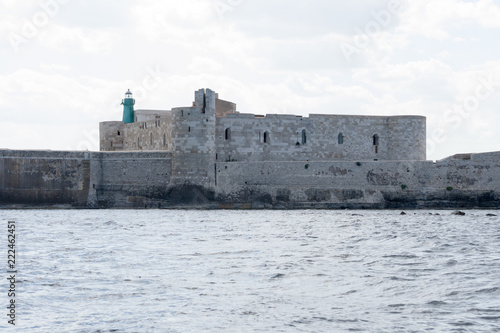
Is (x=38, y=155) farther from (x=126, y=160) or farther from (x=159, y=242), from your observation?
(x=159, y=242)

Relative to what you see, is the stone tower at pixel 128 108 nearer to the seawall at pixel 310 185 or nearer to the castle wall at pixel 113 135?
the castle wall at pixel 113 135

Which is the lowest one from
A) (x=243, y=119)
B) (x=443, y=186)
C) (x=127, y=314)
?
(x=127, y=314)

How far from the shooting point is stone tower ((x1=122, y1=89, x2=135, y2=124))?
51.2 m

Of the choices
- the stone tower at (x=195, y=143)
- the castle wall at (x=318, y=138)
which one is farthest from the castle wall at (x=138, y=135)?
the castle wall at (x=318, y=138)

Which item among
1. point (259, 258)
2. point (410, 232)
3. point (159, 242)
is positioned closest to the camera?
point (259, 258)

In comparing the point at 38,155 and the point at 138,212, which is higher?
the point at 38,155

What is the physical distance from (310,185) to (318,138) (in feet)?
14.5

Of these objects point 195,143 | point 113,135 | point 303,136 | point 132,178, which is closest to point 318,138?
point 303,136

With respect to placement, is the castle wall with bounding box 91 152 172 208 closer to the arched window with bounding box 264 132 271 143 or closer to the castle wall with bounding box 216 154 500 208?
the castle wall with bounding box 216 154 500 208

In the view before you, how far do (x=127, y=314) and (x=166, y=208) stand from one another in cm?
2789

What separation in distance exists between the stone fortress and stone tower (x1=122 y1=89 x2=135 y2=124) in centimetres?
1030

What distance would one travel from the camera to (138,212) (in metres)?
37.6

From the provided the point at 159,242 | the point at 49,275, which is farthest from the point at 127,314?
the point at 159,242

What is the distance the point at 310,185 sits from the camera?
3941 centimetres
